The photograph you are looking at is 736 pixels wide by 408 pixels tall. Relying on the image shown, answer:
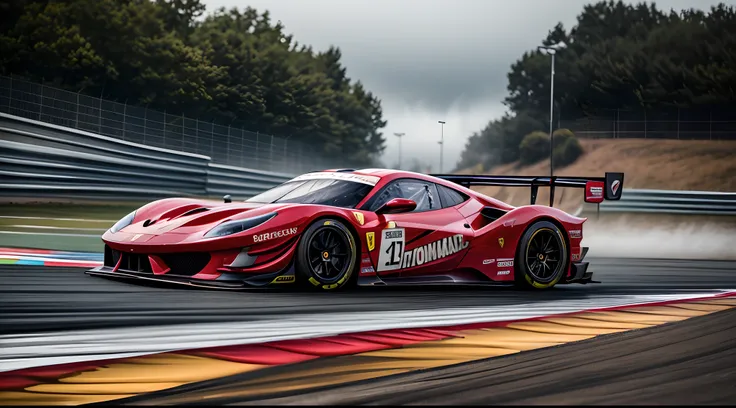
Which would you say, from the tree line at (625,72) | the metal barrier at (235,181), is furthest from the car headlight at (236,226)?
the tree line at (625,72)

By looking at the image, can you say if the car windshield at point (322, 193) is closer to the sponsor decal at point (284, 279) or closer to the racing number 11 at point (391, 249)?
the racing number 11 at point (391, 249)

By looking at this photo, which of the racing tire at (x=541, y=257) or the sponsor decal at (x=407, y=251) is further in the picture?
the racing tire at (x=541, y=257)

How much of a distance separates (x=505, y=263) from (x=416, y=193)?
3.36ft

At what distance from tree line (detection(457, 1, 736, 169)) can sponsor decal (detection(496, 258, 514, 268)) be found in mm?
48917

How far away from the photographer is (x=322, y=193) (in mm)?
8266

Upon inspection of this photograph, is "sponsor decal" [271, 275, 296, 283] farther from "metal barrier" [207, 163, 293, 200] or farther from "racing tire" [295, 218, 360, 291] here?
"metal barrier" [207, 163, 293, 200]

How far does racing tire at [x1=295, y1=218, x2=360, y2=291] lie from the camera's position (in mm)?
7504

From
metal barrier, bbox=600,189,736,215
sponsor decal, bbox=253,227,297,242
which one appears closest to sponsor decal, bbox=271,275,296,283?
sponsor decal, bbox=253,227,297,242

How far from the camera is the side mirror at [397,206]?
26.1 feet

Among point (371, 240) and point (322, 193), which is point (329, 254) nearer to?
point (371, 240)

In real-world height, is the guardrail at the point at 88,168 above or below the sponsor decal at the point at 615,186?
above

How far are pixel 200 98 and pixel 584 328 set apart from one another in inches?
1604

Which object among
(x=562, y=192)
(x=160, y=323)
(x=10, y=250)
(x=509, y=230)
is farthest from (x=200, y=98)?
(x=160, y=323)

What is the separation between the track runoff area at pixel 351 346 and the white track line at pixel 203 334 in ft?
0.04
